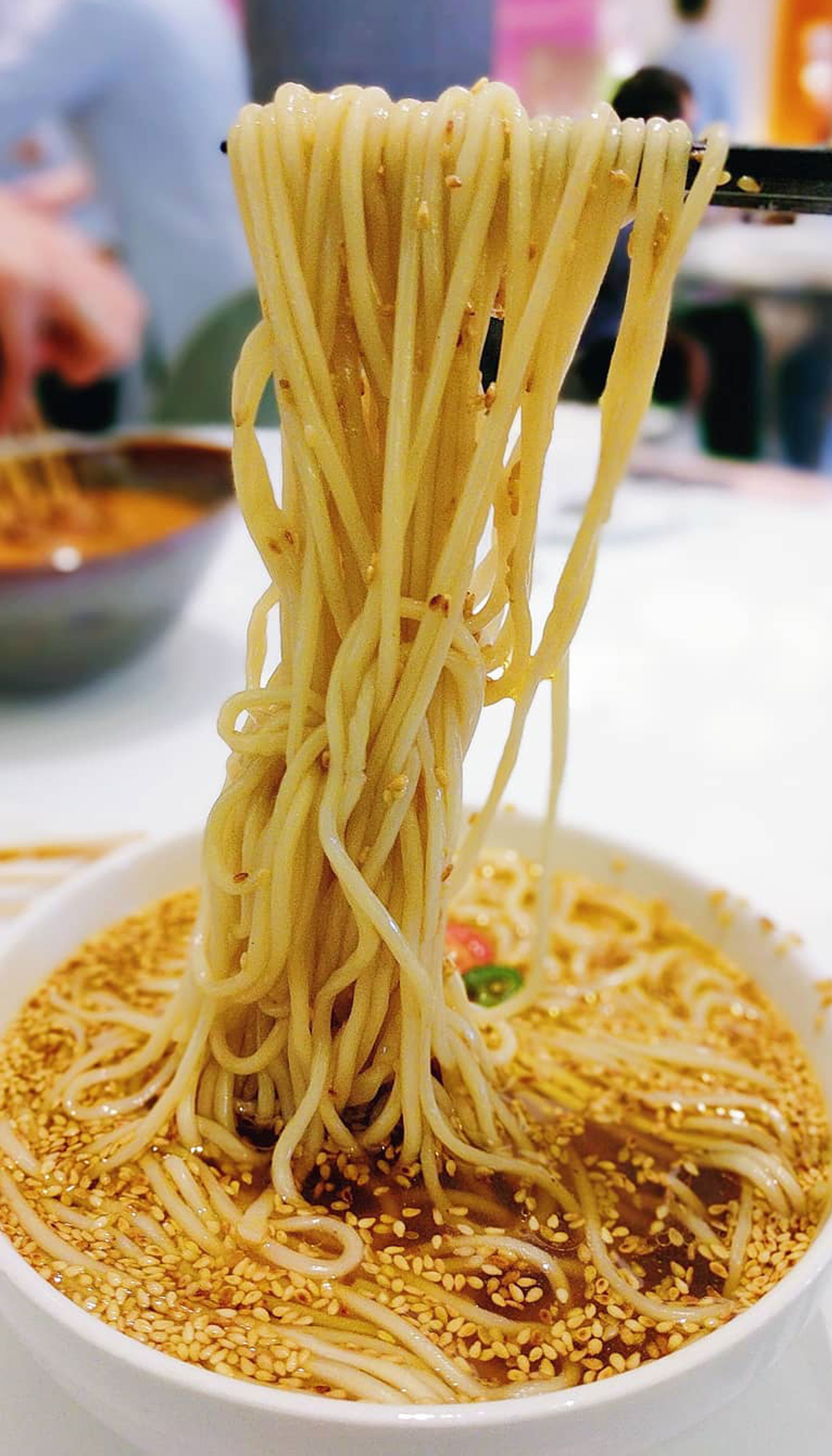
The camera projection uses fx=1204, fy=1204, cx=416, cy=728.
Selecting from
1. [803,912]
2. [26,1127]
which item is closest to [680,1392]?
[26,1127]

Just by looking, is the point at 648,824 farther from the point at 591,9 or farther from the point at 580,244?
the point at 591,9

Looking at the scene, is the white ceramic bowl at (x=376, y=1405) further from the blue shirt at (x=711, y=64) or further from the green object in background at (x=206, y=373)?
the blue shirt at (x=711, y=64)

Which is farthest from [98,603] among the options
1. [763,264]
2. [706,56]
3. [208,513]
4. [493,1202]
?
[706,56]

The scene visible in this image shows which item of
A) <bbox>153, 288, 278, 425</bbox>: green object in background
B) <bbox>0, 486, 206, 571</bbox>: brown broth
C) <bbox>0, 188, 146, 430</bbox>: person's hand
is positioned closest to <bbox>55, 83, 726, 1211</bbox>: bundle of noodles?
<bbox>0, 486, 206, 571</bbox>: brown broth

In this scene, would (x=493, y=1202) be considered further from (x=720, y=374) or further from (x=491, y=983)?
(x=720, y=374)

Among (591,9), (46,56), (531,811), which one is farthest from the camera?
(591,9)

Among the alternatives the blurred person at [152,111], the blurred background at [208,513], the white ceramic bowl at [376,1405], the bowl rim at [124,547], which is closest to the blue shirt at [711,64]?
the blurred person at [152,111]

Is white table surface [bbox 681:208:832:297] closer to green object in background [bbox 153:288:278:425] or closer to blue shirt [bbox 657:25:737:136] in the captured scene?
blue shirt [bbox 657:25:737:136]
